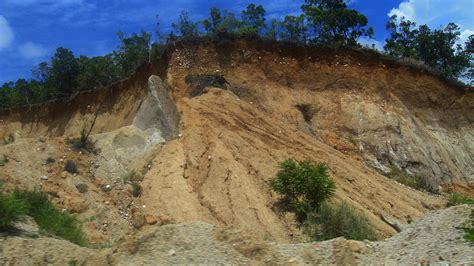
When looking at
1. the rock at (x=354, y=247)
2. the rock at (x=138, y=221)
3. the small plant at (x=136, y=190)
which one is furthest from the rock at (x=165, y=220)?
the rock at (x=354, y=247)

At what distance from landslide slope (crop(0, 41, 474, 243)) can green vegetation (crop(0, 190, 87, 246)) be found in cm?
86

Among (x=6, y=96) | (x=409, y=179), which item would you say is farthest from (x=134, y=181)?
(x=6, y=96)

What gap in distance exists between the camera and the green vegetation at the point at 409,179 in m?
22.6

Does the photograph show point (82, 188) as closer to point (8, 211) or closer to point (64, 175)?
point (64, 175)

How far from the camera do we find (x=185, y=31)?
26438 millimetres

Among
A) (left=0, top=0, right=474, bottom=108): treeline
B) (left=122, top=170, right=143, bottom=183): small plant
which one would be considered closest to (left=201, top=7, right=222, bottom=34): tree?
(left=0, top=0, right=474, bottom=108): treeline

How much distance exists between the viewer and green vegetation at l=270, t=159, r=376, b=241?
13.6 metres

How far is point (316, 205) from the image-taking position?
51.0 feet

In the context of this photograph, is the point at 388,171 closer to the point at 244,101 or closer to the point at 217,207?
the point at 244,101

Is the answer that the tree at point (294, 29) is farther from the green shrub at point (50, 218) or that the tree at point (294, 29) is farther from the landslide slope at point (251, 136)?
the green shrub at point (50, 218)

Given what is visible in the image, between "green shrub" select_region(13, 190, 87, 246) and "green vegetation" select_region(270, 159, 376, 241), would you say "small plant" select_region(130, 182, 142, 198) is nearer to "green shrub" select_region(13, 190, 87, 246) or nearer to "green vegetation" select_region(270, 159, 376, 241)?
"green shrub" select_region(13, 190, 87, 246)

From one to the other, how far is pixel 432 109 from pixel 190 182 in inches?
628

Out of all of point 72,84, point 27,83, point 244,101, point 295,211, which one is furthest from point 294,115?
point 27,83

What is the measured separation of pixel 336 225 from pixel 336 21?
804 inches
